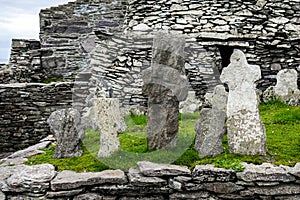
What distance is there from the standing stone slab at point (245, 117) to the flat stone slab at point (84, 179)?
1.55m

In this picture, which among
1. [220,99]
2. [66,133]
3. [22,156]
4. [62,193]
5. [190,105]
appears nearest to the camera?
[62,193]

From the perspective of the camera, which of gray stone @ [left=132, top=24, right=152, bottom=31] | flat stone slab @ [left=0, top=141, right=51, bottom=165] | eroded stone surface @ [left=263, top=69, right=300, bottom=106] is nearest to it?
flat stone slab @ [left=0, top=141, right=51, bottom=165]

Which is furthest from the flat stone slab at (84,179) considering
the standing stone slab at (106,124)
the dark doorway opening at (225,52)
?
the dark doorway opening at (225,52)

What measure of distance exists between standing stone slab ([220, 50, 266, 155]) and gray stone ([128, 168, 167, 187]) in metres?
1.12

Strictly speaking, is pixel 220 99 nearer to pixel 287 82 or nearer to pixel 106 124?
pixel 287 82

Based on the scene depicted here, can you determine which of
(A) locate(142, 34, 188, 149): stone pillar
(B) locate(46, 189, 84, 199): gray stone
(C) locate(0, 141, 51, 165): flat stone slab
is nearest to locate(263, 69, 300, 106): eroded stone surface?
(A) locate(142, 34, 188, 149): stone pillar

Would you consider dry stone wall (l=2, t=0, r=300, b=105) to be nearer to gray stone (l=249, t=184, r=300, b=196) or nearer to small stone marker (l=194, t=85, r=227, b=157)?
small stone marker (l=194, t=85, r=227, b=157)

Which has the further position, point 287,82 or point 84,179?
point 287,82

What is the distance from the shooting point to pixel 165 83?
191 inches

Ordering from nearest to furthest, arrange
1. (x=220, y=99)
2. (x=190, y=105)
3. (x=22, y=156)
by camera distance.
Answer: (x=22, y=156) → (x=220, y=99) → (x=190, y=105)

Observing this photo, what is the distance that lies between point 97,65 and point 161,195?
5.94 metres

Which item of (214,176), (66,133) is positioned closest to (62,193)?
(66,133)

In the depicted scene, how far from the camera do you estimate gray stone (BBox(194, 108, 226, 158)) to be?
4.79m

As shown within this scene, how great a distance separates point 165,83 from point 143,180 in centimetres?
133
